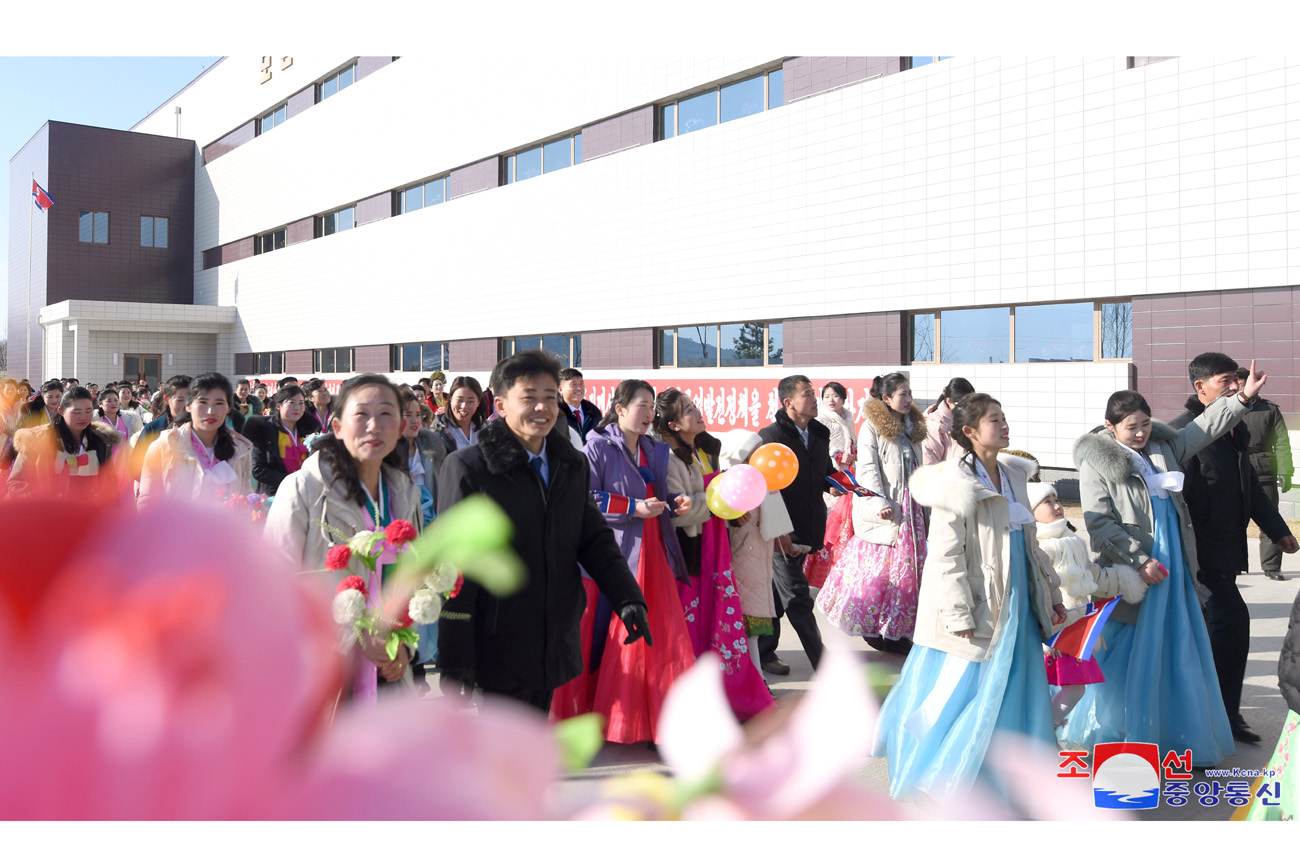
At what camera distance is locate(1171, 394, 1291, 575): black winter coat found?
4.04 meters

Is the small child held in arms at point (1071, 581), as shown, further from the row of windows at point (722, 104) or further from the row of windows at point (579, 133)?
the row of windows at point (722, 104)

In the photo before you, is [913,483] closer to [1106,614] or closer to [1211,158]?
[1106,614]

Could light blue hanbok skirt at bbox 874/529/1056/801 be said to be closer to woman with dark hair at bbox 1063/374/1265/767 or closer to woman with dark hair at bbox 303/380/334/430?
woman with dark hair at bbox 1063/374/1265/767

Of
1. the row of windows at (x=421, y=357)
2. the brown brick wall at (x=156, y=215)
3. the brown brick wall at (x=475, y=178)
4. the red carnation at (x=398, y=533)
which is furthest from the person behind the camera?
the brown brick wall at (x=156, y=215)

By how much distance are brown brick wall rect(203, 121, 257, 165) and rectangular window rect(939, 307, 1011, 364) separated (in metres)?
21.5

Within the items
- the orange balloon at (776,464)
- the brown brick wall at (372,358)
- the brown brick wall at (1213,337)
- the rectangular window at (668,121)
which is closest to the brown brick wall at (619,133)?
the rectangular window at (668,121)

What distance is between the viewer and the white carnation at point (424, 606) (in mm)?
989

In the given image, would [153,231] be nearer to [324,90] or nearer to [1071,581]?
[324,90]

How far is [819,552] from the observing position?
5.44 m

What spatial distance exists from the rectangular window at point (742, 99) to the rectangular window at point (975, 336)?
4.39 meters

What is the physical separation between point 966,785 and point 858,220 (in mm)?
11830

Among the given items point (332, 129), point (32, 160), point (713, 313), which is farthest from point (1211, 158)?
point (332, 129)

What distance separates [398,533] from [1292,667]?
2.14 meters

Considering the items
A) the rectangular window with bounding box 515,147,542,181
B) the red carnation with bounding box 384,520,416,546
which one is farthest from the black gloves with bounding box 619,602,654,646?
the rectangular window with bounding box 515,147,542,181
